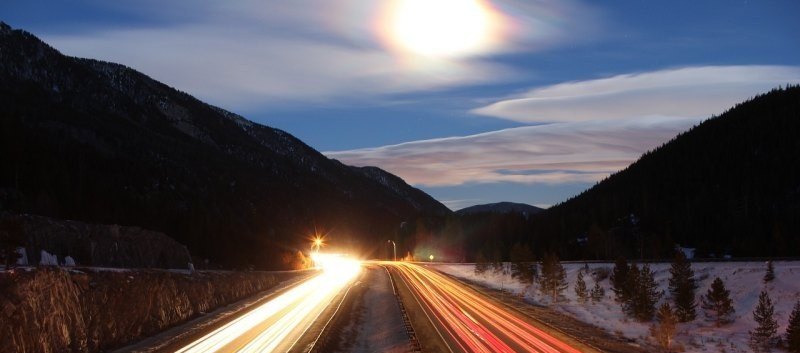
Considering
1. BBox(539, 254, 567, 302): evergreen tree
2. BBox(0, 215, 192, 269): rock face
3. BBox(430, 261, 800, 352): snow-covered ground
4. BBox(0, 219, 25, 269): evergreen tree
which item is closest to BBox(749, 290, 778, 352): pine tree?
BBox(430, 261, 800, 352): snow-covered ground

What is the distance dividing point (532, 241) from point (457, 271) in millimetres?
51904

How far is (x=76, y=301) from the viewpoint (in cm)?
2256

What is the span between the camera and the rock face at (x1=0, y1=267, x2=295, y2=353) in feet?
62.7

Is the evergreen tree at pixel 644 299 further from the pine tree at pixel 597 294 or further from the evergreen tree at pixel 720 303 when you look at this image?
the pine tree at pixel 597 294

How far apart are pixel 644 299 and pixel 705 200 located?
124691 millimetres

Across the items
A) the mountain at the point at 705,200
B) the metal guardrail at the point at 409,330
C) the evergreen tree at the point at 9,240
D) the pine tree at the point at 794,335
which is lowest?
the metal guardrail at the point at 409,330

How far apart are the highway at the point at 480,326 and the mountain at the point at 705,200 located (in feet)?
193

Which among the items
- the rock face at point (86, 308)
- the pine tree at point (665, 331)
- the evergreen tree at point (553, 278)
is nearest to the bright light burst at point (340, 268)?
the evergreen tree at point (553, 278)

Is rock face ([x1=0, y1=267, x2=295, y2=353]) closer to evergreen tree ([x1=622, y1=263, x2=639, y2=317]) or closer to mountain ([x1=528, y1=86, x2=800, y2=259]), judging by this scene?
evergreen tree ([x1=622, y1=263, x2=639, y2=317])

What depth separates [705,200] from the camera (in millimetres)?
147625

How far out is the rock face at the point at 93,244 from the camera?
4700cm

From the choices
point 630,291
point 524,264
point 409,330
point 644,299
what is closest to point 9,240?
point 409,330

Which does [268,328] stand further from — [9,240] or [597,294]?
[597,294]

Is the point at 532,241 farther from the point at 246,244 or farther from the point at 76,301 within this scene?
the point at 76,301
